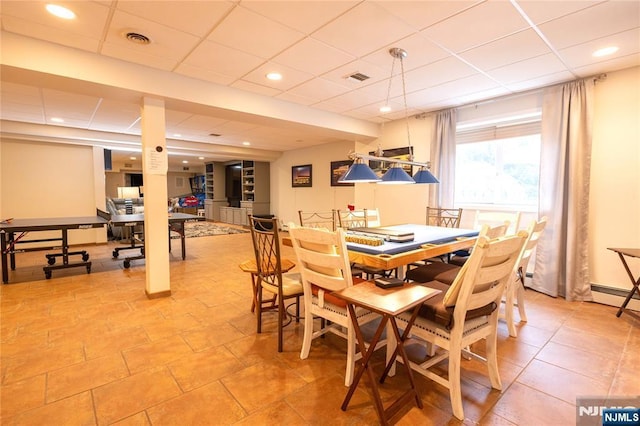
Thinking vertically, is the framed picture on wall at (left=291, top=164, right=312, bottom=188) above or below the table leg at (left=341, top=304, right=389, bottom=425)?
above

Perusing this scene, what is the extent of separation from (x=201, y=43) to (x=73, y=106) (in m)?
2.98

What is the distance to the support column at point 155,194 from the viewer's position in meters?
3.19

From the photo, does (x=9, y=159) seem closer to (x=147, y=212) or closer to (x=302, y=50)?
(x=147, y=212)

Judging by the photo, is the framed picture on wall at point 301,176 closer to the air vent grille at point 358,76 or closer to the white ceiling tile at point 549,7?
the air vent grille at point 358,76

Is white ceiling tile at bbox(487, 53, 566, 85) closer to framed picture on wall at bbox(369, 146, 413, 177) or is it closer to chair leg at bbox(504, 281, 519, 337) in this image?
Result: framed picture on wall at bbox(369, 146, 413, 177)

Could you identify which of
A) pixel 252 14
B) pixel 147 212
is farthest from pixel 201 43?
pixel 147 212

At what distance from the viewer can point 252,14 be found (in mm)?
2148

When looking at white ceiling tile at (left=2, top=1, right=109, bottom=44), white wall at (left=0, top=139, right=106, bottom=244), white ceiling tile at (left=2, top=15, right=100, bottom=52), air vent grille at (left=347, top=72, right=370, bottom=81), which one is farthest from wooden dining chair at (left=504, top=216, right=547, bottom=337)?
white wall at (left=0, top=139, right=106, bottom=244)

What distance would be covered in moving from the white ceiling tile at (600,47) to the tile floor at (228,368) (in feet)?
8.32

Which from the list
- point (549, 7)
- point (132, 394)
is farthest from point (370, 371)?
point (549, 7)

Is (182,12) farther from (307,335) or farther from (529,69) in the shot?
(529,69)

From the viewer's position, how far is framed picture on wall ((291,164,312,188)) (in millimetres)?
7977

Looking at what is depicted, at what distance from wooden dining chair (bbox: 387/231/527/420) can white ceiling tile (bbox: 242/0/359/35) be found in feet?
6.05

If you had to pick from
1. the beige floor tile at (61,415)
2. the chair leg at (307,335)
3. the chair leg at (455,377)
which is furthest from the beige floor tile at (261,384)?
the chair leg at (455,377)
